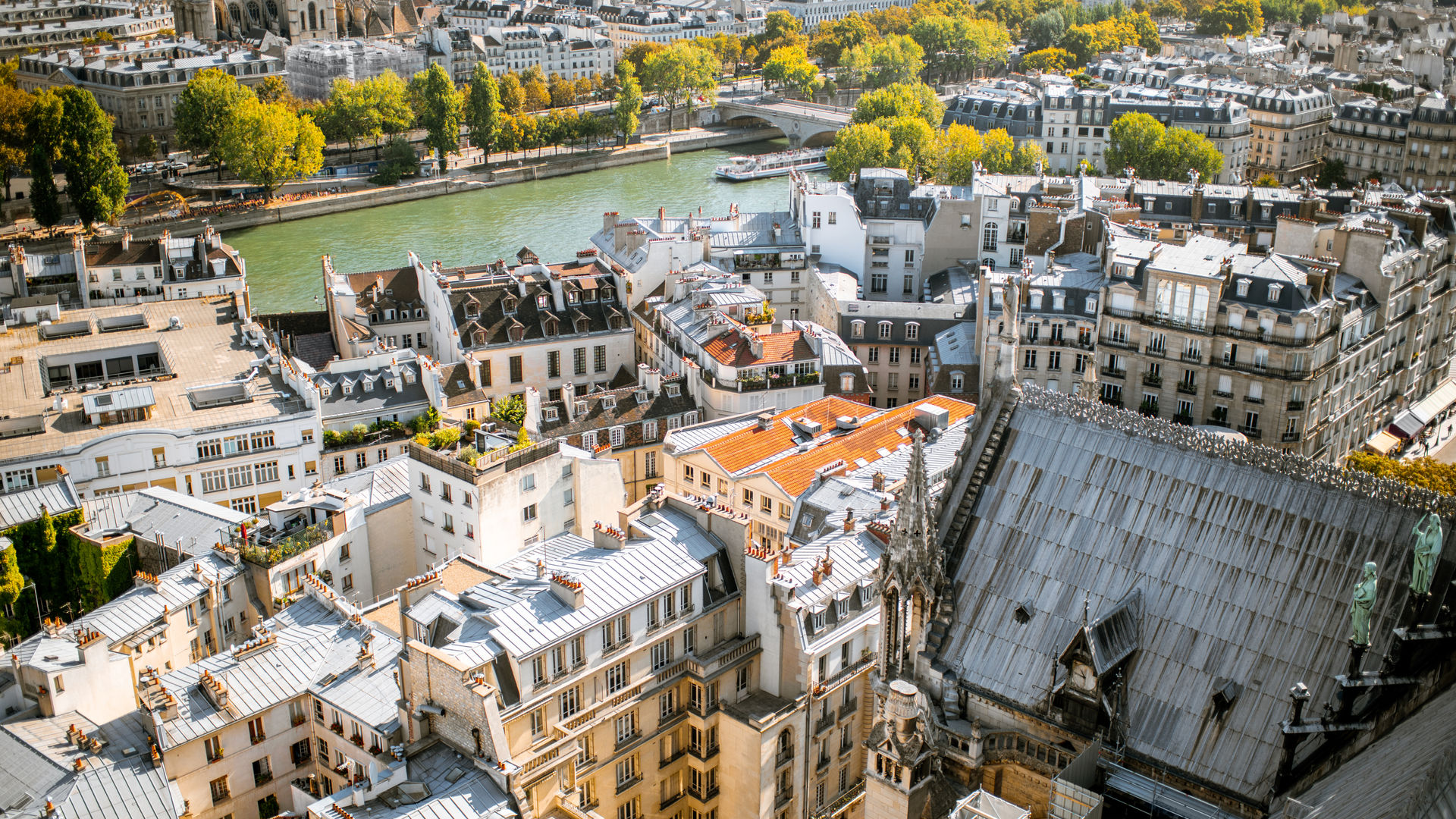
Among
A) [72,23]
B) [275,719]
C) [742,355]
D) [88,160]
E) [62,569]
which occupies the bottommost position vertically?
[62,569]

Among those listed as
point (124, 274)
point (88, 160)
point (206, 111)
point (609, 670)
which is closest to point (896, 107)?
point (206, 111)

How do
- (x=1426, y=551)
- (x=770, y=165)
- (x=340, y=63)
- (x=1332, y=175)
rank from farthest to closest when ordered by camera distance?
(x=340, y=63) → (x=770, y=165) → (x=1332, y=175) → (x=1426, y=551)

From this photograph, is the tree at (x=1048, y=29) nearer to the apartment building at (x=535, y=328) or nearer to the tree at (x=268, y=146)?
the tree at (x=268, y=146)

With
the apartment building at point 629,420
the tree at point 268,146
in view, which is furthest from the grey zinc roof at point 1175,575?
the tree at point 268,146

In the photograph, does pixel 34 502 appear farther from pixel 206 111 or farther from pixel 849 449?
pixel 206 111

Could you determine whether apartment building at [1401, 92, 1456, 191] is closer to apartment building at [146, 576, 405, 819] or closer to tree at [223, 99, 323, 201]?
tree at [223, 99, 323, 201]

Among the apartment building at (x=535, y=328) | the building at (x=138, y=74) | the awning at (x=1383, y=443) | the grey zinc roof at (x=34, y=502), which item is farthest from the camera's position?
the building at (x=138, y=74)
